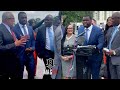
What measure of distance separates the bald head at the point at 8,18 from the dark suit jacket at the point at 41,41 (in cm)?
55

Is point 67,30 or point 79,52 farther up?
point 67,30

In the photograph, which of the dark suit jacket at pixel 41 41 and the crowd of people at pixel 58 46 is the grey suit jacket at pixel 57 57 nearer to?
the crowd of people at pixel 58 46

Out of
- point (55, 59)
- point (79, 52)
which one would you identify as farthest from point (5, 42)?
point (79, 52)

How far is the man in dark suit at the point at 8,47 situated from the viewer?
6766mm

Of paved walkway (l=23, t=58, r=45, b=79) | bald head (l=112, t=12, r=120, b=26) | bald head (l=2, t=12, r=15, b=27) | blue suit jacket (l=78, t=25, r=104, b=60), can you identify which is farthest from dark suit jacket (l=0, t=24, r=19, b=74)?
bald head (l=112, t=12, r=120, b=26)

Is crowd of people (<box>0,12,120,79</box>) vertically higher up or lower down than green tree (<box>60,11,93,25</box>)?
lower down

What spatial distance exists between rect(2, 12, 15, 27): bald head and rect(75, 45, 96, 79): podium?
1357 millimetres

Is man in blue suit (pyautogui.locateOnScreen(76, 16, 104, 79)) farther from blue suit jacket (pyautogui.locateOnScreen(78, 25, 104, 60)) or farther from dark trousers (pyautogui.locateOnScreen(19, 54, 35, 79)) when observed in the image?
dark trousers (pyautogui.locateOnScreen(19, 54, 35, 79))

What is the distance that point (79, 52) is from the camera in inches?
267

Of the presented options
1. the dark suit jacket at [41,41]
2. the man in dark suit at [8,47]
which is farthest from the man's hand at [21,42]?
the dark suit jacket at [41,41]

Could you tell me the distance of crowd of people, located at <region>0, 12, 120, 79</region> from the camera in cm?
675

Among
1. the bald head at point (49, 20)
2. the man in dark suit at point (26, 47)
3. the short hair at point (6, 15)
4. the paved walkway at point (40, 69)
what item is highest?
the short hair at point (6, 15)
